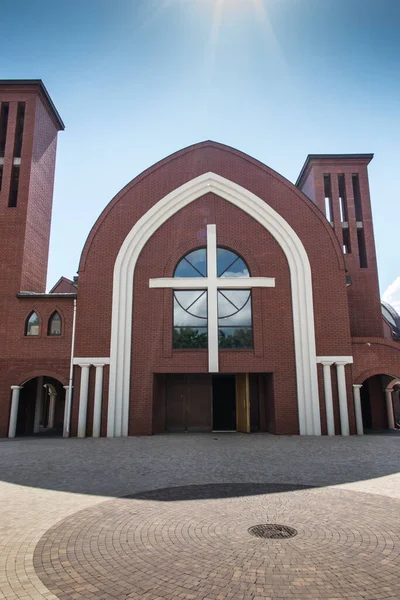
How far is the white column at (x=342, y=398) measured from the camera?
14.8 meters

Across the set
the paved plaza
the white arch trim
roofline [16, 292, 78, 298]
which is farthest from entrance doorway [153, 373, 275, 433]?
the paved plaza

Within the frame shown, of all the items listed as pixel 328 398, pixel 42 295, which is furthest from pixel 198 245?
pixel 328 398

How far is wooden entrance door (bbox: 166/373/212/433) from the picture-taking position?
55.7 feet

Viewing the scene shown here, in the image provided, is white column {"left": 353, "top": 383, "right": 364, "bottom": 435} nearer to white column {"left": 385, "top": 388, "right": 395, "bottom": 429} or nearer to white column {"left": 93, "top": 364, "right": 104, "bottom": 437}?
white column {"left": 385, "top": 388, "right": 395, "bottom": 429}

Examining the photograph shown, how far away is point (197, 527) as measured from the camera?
5148 millimetres

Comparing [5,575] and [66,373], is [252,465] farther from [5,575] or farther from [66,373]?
[66,373]

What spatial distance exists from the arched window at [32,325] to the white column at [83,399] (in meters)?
2.94

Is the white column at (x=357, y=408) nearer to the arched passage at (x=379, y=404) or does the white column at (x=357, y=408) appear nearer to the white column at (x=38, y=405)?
the arched passage at (x=379, y=404)

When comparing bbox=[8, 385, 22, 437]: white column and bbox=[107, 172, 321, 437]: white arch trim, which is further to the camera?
bbox=[8, 385, 22, 437]: white column

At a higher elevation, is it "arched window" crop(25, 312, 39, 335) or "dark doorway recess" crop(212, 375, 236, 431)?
"arched window" crop(25, 312, 39, 335)

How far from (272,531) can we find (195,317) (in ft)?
37.2

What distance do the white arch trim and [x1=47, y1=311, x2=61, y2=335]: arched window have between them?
2.66 metres

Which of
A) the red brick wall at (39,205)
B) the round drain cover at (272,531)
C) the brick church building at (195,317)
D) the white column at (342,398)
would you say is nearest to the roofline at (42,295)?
the brick church building at (195,317)

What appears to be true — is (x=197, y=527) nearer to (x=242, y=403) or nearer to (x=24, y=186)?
(x=242, y=403)
